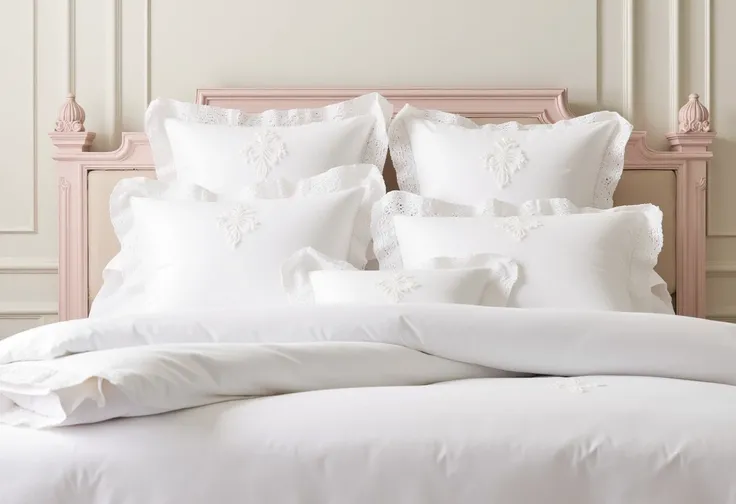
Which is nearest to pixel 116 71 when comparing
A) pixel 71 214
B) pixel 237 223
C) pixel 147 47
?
pixel 147 47

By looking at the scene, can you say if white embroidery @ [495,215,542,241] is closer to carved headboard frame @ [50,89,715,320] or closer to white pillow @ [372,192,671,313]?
white pillow @ [372,192,671,313]

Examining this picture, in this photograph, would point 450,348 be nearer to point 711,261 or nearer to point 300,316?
point 300,316

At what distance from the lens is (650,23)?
308 cm

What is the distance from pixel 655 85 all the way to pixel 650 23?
215 millimetres

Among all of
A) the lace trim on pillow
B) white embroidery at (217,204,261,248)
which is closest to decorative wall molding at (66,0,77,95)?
the lace trim on pillow

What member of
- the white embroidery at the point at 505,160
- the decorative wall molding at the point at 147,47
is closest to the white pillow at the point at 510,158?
the white embroidery at the point at 505,160

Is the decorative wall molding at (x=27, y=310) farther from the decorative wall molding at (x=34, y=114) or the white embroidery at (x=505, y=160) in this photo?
the white embroidery at (x=505, y=160)

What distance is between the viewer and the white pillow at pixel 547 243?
2.23 metres

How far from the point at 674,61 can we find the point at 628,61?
0.53ft

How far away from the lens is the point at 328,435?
4.04 feet

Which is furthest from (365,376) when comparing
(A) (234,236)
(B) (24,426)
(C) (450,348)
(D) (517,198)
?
(D) (517,198)

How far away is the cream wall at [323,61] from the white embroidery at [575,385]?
5.68ft

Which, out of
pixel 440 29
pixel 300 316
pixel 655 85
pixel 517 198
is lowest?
pixel 300 316

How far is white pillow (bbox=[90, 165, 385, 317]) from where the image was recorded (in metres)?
2.29
